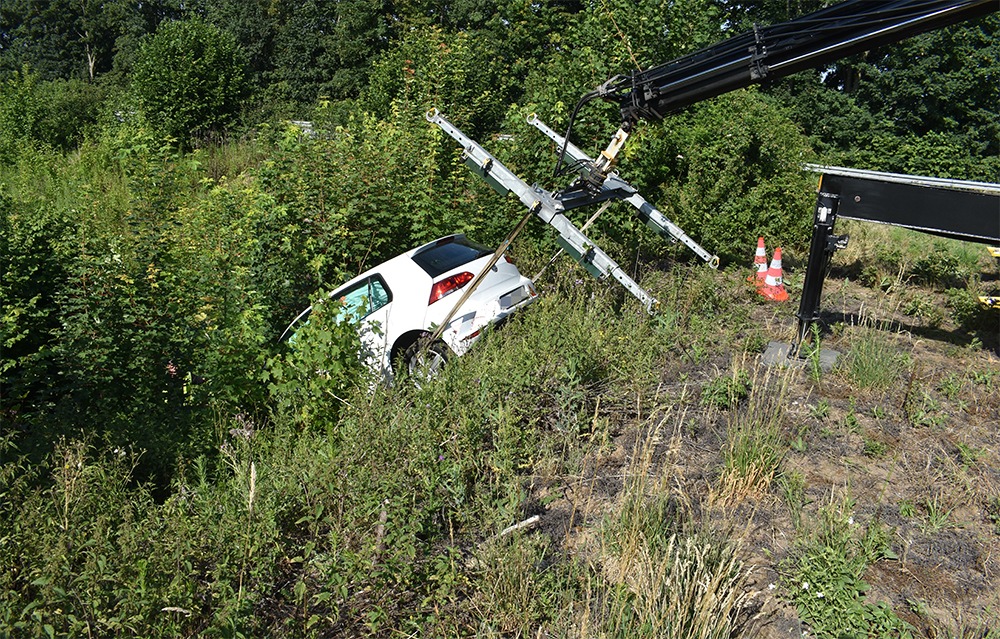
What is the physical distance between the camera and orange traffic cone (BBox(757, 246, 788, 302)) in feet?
29.8

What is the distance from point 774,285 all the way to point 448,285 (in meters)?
3.84

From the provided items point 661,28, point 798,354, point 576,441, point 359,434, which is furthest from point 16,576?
point 661,28

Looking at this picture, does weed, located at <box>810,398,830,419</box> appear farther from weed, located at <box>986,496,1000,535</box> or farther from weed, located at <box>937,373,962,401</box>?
weed, located at <box>986,496,1000,535</box>

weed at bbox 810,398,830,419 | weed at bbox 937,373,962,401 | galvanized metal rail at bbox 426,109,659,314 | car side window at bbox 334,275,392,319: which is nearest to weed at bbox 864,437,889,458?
weed at bbox 810,398,830,419

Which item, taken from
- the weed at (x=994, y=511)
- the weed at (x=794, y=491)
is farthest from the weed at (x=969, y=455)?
the weed at (x=794, y=491)

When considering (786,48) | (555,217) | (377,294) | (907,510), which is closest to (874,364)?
(907,510)

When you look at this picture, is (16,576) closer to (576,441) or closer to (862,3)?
(576,441)

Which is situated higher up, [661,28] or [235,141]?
[661,28]

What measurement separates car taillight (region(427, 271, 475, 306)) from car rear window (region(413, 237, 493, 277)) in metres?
0.12

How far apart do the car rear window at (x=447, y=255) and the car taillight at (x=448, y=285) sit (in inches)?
4.8

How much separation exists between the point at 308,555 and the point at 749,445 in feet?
9.54

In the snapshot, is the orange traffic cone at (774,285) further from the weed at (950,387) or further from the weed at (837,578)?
the weed at (837,578)

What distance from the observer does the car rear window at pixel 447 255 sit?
27.9 ft

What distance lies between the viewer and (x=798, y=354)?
7031 millimetres
